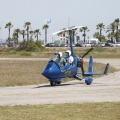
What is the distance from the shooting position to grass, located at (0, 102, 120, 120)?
1256 centimetres

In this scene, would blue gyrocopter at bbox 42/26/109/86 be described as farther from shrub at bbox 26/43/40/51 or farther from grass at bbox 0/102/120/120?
shrub at bbox 26/43/40/51

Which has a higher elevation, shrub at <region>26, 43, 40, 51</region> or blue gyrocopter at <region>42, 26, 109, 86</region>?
blue gyrocopter at <region>42, 26, 109, 86</region>

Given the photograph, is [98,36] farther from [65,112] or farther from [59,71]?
[65,112]

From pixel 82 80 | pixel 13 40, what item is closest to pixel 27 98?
pixel 82 80

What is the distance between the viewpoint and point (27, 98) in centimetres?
1755

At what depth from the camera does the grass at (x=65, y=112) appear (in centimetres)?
1256

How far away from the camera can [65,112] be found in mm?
13461

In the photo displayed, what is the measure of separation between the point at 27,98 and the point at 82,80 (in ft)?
31.4

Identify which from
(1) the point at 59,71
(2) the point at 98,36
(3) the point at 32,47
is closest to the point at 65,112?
(1) the point at 59,71

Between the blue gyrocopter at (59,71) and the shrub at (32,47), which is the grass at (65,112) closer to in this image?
the blue gyrocopter at (59,71)

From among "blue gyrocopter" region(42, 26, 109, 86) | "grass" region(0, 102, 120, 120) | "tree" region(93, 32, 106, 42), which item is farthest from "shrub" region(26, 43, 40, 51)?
"grass" region(0, 102, 120, 120)

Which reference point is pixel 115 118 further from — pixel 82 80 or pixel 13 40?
pixel 13 40

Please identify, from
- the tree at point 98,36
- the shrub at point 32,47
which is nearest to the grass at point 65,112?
the shrub at point 32,47

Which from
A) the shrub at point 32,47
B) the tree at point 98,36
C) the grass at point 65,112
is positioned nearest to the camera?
the grass at point 65,112
